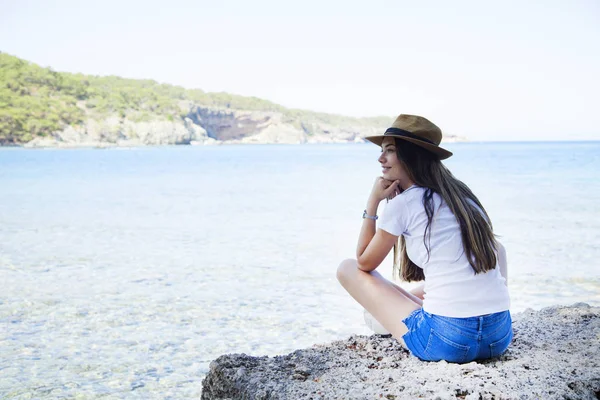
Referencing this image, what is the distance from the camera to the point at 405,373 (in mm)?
2492

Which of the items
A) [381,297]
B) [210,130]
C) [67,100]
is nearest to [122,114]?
[67,100]

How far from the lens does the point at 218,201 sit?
15.7 m

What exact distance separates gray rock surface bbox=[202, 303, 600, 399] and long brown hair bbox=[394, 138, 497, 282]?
0.47 m

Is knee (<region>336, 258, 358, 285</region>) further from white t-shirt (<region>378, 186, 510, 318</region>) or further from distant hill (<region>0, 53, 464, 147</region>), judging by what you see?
distant hill (<region>0, 53, 464, 147</region>)

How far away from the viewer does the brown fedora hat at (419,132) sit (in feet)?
8.39

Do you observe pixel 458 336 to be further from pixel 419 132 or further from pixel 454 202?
pixel 419 132

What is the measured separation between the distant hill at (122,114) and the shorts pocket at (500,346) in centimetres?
8006

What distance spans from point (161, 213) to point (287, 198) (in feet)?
14.2

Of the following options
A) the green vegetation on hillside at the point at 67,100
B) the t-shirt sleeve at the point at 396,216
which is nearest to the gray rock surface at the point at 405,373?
the t-shirt sleeve at the point at 396,216

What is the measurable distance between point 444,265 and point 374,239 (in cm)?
35

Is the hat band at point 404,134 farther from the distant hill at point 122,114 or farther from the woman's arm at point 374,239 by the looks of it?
the distant hill at point 122,114

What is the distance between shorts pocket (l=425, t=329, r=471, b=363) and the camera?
2.51 meters

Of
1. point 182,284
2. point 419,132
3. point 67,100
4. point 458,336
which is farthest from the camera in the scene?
point 67,100

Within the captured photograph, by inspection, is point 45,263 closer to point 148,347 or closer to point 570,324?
point 148,347
